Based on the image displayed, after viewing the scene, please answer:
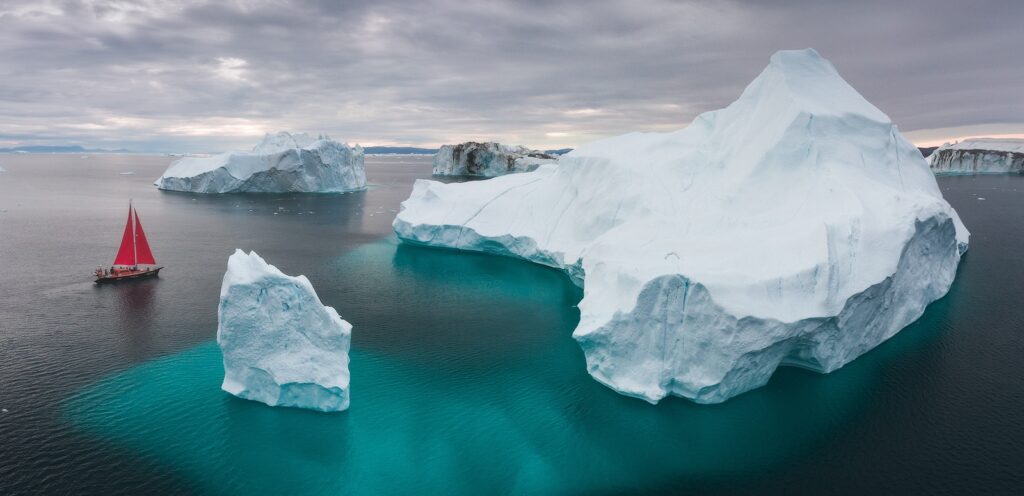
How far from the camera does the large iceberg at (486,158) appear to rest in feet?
277

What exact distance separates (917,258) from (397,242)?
90.7 feet

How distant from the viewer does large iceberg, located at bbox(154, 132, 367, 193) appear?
208 feet

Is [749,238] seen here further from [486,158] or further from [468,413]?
[486,158]

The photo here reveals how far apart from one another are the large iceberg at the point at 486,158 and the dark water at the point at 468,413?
60.3 m

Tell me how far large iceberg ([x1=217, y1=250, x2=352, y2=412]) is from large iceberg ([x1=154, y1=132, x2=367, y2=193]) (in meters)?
51.2

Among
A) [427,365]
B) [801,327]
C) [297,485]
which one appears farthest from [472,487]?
[801,327]

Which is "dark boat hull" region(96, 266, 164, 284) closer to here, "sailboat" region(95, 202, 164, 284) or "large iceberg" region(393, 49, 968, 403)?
"sailboat" region(95, 202, 164, 284)

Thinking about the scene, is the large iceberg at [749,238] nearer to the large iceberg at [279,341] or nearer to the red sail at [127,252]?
the large iceberg at [279,341]

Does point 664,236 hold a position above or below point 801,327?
above

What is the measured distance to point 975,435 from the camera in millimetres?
13633

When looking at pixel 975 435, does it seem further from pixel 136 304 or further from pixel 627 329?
pixel 136 304

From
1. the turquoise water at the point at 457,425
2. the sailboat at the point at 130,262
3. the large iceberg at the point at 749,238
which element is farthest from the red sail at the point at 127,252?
the large iceberg at the point at 749,238

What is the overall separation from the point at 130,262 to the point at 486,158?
61999 mm

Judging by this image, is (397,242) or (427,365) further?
(397,242)
